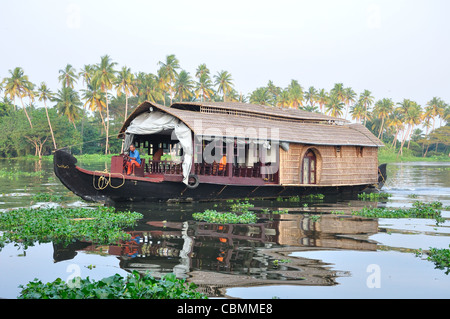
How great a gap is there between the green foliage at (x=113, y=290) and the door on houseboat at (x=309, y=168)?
413 inches

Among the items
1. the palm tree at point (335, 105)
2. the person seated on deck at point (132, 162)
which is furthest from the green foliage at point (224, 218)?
the palm tree at point (335, 105)

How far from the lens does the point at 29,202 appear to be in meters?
12.8

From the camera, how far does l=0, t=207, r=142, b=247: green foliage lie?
7.97m

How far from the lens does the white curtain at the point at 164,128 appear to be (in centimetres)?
1229

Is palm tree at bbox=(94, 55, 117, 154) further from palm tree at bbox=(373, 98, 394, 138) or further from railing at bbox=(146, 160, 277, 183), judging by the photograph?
palm tree at bbox=(373, 98, 394, 138)

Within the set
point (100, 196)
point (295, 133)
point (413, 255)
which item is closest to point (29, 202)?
point (100, 196)

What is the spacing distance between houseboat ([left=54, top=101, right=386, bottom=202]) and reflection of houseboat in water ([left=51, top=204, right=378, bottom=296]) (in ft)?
8.47

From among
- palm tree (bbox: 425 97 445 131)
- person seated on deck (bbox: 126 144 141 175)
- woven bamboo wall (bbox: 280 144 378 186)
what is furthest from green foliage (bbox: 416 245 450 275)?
palm tree (bbox: 425 97 445 131)

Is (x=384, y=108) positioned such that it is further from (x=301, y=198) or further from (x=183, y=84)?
(x=301, y=198)

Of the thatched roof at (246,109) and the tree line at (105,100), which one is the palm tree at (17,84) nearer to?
the tree line at (105,100)

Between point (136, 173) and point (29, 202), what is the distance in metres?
3.10

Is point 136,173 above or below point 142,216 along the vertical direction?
above
